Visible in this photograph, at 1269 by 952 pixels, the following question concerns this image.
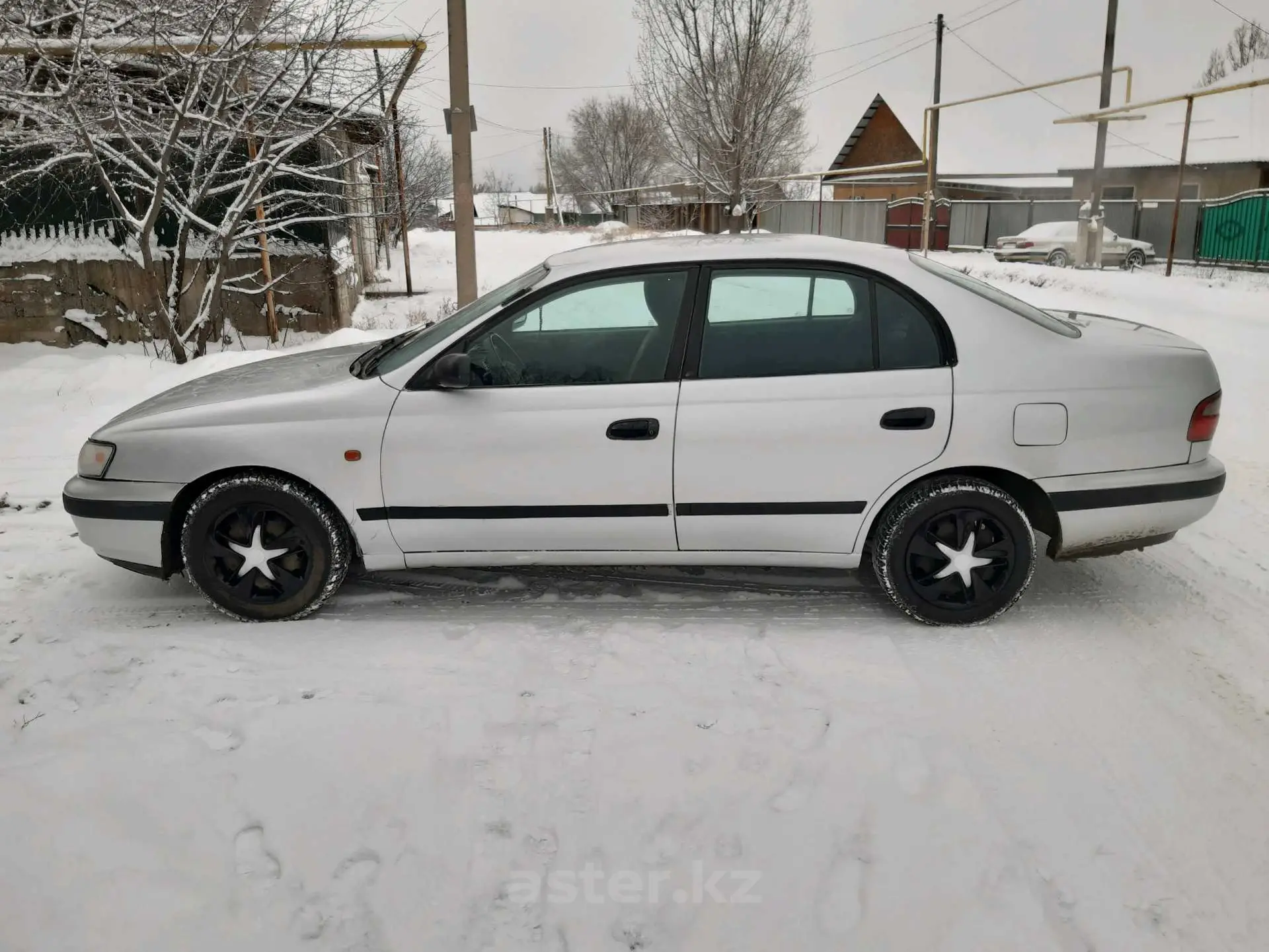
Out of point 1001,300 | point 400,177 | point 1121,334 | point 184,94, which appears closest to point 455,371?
point 1001,300

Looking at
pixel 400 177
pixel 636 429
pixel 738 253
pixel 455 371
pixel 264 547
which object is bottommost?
pixel 264 547

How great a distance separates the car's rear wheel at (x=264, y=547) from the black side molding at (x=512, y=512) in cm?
21

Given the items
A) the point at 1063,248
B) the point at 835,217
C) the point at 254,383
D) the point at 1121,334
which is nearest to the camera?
the point at 1121,334

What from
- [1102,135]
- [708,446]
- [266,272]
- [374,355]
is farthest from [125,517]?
[1102,135]

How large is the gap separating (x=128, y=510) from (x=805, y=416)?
280 cm

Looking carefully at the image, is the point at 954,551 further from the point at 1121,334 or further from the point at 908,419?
the point at 1121,334

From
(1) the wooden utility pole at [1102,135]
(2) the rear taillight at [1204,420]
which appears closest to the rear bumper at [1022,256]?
(1) the wooden utility pole at [1102,135]

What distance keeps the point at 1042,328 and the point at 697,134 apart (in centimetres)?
2074

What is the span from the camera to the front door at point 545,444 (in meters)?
3.66

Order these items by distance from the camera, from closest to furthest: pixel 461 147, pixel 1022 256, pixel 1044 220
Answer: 1. pixel 461 147
2. pixel 1022 256
3. pixel 1044 220

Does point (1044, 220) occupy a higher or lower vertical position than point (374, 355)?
higher

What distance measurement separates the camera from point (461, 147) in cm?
950

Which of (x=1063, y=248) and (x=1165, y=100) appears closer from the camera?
(x=1165, y=100)

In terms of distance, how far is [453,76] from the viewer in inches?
365
